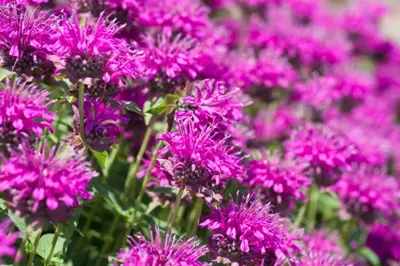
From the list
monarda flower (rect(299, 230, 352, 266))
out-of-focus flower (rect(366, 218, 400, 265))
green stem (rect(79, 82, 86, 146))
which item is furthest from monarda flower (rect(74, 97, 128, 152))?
out-of-focus flower (rect(366, 218, 400, 265))

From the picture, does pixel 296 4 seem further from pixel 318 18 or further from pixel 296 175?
pixel 296 175

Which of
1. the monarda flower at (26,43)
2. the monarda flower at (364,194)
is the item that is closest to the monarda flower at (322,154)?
the monarda flower at (364,194)

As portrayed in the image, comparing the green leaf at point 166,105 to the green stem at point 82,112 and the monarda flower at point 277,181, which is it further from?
the monarda flower at point 277,181

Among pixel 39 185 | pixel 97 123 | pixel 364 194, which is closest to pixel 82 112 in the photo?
pixel 97 123

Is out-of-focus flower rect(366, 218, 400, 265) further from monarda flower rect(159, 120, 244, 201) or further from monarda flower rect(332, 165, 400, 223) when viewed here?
monarda flower rect(159, 120, 244, 201)

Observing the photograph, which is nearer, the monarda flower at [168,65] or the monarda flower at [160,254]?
Result: the monarda flower at [160,254]

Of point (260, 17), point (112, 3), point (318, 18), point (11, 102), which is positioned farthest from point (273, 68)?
point (11, 102)
